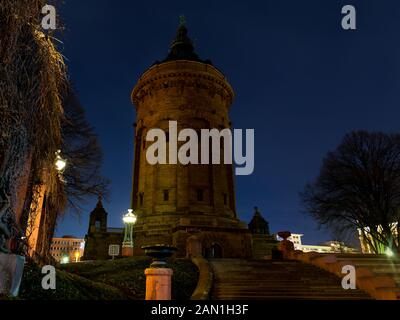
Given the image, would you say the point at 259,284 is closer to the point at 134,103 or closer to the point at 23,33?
the point at 23,33

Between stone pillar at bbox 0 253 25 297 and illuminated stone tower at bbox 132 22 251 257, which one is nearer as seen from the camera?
stone pillar at bbox 0 253 25 297

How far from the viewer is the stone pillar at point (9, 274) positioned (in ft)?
18.3

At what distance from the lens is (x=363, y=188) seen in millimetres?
25109

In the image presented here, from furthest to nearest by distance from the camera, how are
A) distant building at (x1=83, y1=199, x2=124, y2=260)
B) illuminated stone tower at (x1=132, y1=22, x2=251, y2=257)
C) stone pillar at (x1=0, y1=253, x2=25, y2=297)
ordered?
distant building at (x1=83, y1=199, x2=124, y2=260)
illuminated stone tower at (x1=132, y1=22, x2=251, y2=257)
stone pillar at (x1=0, y1=253, x2=25, y2=297)

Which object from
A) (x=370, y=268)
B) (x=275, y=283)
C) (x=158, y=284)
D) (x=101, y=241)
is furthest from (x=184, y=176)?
(x=158, y=284)

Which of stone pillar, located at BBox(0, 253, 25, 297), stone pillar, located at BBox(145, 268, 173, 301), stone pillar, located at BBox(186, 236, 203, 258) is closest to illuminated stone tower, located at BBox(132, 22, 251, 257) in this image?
stone pillar, located at BBox(186, 236, 203, 258)

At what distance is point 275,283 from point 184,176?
2152cm

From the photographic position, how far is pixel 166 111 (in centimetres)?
3547

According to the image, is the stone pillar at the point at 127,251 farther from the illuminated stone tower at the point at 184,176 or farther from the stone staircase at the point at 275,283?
the stone staircase at the point at 275,283

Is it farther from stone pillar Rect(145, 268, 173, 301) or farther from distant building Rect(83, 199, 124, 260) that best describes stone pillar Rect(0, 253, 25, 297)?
distant building Rect(83, 199, 124, 260)

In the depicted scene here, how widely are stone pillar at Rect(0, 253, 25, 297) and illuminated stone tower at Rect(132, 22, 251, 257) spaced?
2181cm

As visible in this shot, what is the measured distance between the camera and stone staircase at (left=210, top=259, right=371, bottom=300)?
10.8 meters

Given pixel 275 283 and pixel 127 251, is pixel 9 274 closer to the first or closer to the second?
pixel 275 283
